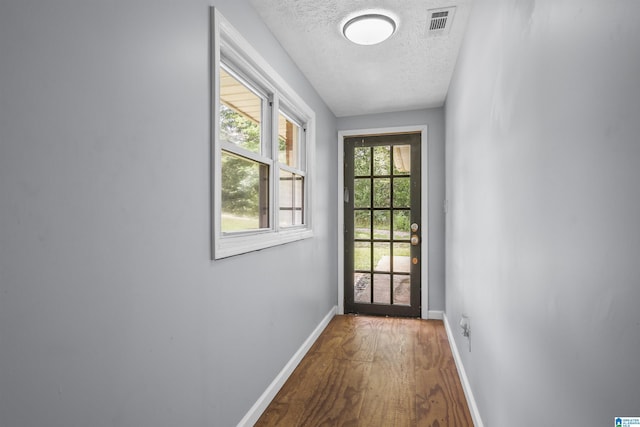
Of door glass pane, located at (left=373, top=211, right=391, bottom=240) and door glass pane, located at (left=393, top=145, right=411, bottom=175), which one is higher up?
door glass pane, located at (left=393, top=145, right=411, bottom=175)

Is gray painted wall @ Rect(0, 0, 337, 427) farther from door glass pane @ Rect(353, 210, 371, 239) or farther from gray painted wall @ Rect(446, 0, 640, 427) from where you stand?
door glass pane @ Rect(353, 210, 371, 239)

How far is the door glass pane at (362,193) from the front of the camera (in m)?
3.90

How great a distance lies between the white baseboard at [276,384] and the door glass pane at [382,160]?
1844 mm

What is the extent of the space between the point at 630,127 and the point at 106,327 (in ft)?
4.35

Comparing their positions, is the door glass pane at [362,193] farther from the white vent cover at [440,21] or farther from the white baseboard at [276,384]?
the white vent cover at [440,21]

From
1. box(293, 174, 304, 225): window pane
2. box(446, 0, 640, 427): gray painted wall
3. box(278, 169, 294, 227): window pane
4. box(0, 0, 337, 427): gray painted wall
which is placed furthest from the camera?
box(293, 174, 304, 225): window pane

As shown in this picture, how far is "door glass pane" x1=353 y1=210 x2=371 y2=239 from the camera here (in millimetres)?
3918

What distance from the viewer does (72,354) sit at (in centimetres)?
89

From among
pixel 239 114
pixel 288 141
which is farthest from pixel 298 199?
pixel 239 114

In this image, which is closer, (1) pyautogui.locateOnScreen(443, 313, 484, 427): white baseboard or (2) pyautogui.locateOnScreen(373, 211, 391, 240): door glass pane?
(1) pyautogui.locateOnScreen(443, 313, 484, 427): white baseboard

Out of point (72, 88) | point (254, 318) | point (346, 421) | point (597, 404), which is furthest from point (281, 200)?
point (597, 404)

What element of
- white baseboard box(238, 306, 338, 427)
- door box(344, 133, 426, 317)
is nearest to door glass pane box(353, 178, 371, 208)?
door box(344, 133, 426, 317)

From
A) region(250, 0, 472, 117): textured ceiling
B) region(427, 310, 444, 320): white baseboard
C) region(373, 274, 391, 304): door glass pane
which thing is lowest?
region(427, 310, 444, 320): white baseboard

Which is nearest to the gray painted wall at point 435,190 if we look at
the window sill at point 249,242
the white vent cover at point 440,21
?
the white vent cover at point 440,21
